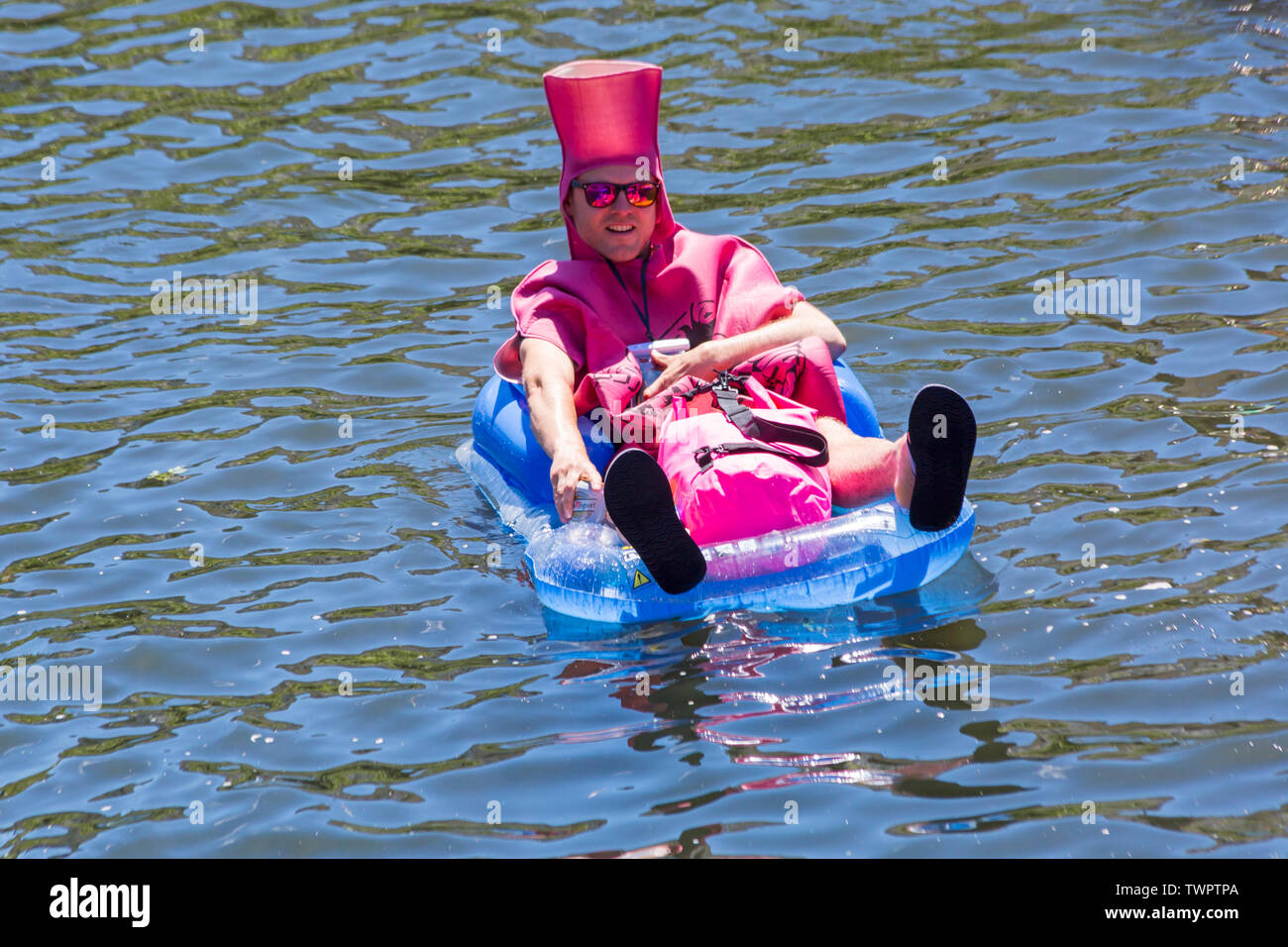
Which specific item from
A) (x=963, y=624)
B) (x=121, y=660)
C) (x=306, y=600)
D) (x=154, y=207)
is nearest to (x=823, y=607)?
(x=963, y=624)

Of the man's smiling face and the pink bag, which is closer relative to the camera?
the pink bag

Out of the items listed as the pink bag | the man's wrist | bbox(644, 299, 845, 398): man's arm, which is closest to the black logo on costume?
bbox(644, 299, 845, 398): man's arm

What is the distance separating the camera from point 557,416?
4.74m

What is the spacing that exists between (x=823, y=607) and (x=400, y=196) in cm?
532

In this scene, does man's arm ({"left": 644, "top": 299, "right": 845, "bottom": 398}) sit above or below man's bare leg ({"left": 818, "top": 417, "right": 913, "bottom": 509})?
above

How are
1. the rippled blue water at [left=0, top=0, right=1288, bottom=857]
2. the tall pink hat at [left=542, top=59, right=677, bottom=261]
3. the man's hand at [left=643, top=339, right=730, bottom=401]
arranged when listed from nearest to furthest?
the rippled blue water at [left=0, top=0, right=1288, bottom=857] → the man's hand at [left=643, top=339, right=730, bottom=401] → the tall pink hat at [left=542, top=59, right=677, bottom=261]

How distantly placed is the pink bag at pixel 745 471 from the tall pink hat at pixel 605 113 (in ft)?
3.44

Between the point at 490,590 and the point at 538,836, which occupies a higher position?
the point at 490,590

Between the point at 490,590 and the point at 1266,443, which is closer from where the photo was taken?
the point at 490,590

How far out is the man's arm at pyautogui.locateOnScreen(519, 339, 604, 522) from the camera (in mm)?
4477

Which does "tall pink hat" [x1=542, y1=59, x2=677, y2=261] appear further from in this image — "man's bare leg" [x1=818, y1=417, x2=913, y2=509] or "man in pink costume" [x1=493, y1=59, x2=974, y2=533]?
"man's bare leg" [x1=818, y1=417, x2=913, y2=509]

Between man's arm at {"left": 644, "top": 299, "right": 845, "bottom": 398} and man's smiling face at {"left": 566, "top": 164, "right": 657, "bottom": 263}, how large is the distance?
0.44 meters
